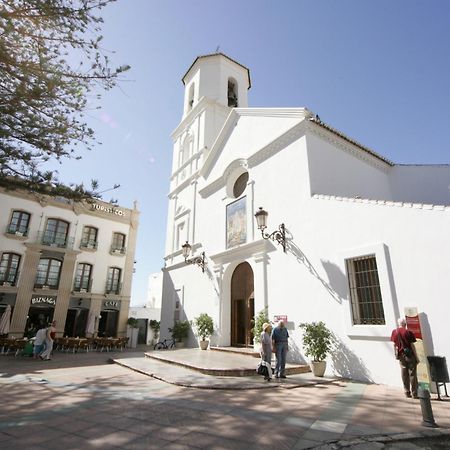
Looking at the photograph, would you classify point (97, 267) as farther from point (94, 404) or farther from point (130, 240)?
point (94, 404)

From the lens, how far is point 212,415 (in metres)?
4.53

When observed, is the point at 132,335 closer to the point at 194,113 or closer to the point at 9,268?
the point at 9,268

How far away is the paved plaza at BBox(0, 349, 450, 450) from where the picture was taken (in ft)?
11.7

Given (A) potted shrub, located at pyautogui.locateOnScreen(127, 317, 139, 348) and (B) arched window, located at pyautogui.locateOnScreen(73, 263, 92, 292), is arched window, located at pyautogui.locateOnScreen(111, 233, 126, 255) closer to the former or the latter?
(B) arched window, located at pyautogui.locateOnScreen(73, 263, 92, 292)

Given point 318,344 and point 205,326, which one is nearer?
point 318,344

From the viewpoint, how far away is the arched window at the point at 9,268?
20.2m

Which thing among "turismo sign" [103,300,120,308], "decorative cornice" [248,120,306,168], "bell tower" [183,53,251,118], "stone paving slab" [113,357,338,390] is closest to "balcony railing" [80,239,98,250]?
"turismo sign" [103,300,120,308]

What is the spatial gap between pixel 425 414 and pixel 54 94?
27.9 ft

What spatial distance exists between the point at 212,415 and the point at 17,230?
A: 2248 cm

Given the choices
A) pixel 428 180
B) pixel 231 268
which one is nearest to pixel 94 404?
pixel 231 268

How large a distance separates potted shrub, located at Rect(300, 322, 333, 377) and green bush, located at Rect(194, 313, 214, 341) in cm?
558

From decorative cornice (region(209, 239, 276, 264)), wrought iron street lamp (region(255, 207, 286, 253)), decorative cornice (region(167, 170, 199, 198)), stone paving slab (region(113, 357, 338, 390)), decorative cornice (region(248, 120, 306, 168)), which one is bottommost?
stone paving slab (region(113, 357, 338, 390))

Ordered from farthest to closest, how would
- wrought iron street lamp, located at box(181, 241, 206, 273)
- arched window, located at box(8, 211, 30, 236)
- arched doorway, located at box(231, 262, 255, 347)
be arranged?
arched window, located at box(8, 211, 30, 236), wrought iron street lamp, located at box(181, 241, 206, 273), arched doorway, located at box(231, 262, 255, 347)

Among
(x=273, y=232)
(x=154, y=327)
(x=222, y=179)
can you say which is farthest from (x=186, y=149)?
(x=154, y=327)
